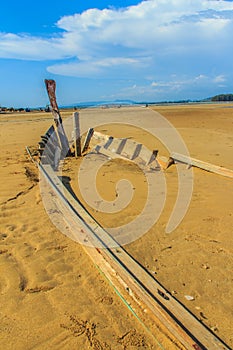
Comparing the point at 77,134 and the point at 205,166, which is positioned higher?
the point at 77,134

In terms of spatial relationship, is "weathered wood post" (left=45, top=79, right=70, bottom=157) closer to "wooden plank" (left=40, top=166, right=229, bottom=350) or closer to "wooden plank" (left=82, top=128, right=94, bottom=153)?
"wooden plank" (left=82, top=128, right=94, bottom=153)

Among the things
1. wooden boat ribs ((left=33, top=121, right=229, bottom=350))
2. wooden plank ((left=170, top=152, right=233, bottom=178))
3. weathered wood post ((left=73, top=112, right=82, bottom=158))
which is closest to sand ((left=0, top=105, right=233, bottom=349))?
wooden boat ribs ((left=33, top=121, right=229, bottom=350))

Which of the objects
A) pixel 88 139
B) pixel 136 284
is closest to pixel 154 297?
pixel 136 284

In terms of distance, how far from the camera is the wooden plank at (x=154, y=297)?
6.49 feet

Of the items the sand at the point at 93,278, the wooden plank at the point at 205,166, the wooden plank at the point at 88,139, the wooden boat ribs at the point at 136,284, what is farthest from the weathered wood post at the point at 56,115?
the wooden boat ribs at the point at 136,284

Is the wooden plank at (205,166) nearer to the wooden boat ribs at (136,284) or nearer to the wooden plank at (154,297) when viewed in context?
the wooden boat ribs at (136,284)

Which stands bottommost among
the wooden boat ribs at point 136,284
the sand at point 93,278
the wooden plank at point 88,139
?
the sand at point 93,278

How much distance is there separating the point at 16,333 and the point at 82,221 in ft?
5.43

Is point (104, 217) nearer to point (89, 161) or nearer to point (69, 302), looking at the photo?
point (69, 302)

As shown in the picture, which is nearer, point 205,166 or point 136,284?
point 136,284

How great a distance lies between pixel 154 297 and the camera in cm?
232

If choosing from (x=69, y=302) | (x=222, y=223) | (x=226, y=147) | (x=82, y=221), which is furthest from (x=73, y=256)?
(x=226, y=147)

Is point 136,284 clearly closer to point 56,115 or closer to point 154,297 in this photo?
point 154,297

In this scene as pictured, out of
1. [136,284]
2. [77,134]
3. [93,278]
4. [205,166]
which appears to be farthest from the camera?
[77,134]
